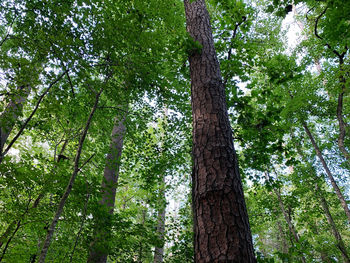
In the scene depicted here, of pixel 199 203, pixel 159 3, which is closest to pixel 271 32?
pixel 159 3

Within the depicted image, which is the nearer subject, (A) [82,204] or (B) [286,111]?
(A) [82,204]

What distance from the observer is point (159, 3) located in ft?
13.9

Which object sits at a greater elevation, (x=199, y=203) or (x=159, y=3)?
(x=159, y=3)

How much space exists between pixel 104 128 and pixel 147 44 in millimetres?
2424

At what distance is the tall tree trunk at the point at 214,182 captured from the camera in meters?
1.46

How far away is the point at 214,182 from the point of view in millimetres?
1755

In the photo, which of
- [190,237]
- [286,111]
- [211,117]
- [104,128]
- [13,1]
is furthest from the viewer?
[286,111]

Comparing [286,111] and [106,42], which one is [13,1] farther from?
[286,111]

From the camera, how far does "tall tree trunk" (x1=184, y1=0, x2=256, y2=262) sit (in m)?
1.46

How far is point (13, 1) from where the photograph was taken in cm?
401

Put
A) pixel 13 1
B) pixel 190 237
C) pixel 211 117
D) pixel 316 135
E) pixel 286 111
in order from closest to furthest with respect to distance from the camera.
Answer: pixel 211 117 → pixel 13 1 → pixel 190 237 → pixel 286 111 → pixel 316 135

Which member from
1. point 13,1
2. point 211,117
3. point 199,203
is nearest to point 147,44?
point 211,117

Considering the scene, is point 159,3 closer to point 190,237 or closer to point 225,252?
point 225,252

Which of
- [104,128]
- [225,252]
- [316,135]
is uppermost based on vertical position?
[316,135]
